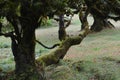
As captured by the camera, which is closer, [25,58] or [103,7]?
[25,58]

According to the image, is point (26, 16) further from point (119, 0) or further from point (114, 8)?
point (114, 8)

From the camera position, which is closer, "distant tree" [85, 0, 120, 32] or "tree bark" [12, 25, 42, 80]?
"tree bark" [12, 25, 42, 80]

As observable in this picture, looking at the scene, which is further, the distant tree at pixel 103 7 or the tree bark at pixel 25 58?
the distant tree at pixel 103 7

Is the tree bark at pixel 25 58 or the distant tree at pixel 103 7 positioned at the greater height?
the distant tree at pixel 103 7

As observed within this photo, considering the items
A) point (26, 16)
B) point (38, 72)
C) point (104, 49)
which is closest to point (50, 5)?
point (26, 16)

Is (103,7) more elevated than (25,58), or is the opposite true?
(103,7)

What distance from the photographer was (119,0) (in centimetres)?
1177

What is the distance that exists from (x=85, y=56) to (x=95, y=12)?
10.2 feet

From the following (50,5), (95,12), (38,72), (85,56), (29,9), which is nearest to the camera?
(50,5)

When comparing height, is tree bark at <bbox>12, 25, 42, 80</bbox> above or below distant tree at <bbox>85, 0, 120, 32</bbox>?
below

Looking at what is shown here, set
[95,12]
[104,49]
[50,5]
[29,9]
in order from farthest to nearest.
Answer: [104,49]
[95,12]
[29,9]
[50,5]

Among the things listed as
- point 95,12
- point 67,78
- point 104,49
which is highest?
point 95,12

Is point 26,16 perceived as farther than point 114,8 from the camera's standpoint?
No

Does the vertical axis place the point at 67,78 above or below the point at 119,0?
below
